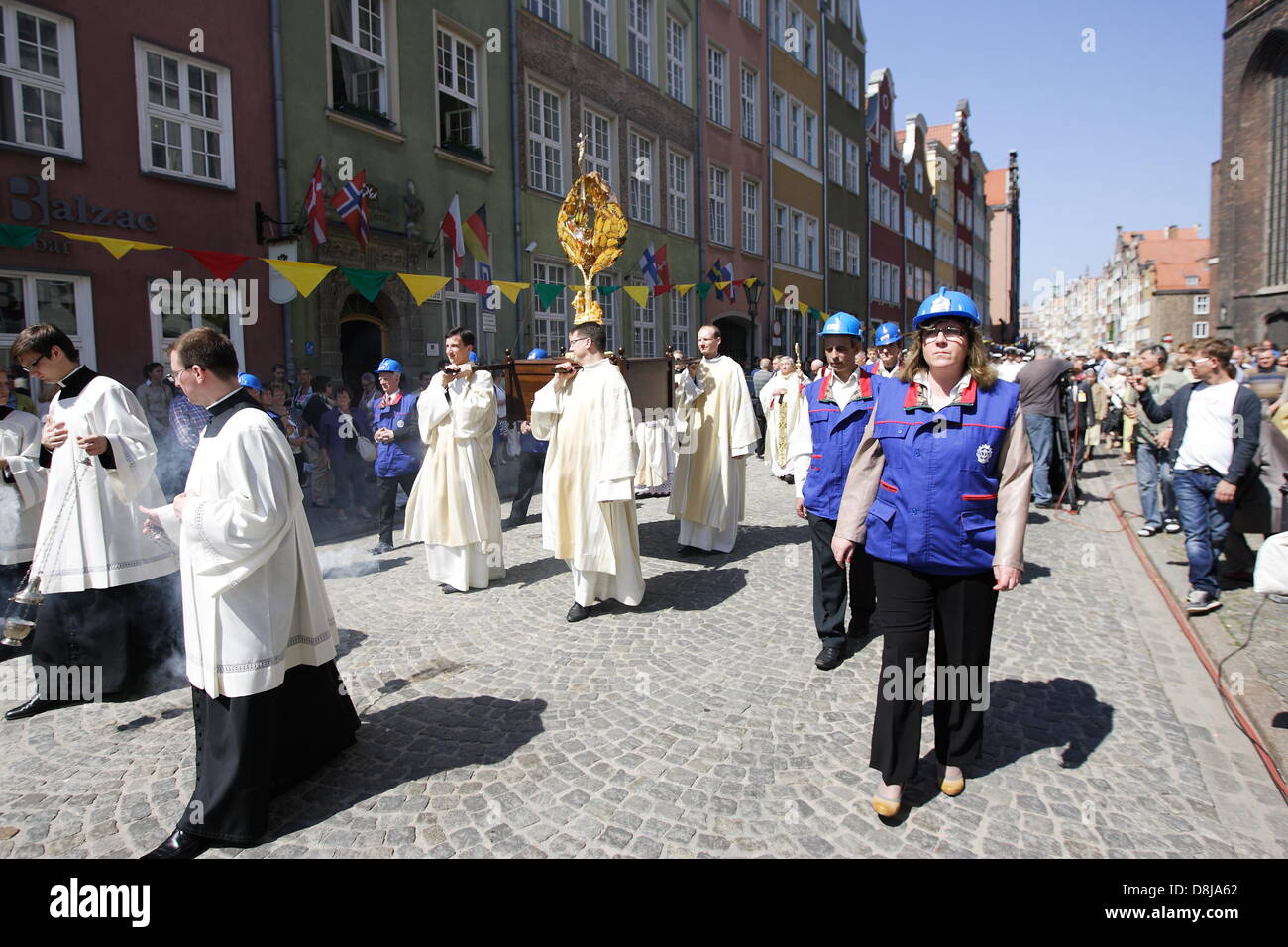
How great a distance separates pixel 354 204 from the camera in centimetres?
1177

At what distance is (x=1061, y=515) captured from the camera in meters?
9.77

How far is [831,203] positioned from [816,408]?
2826 cm

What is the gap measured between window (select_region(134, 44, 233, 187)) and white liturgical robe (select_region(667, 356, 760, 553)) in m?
7.14

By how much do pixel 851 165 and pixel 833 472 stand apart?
31.6m

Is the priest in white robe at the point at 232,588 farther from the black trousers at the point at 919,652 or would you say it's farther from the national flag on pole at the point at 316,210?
the national flag on pole at the point at 316,210

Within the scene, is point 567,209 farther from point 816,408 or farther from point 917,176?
point 917,176

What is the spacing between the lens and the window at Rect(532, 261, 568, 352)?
16.3 m

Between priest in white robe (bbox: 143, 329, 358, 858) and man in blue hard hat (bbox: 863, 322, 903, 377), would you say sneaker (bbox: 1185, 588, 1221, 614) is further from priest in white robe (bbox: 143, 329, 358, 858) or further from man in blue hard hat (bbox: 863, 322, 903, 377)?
priest in white robe (bbox: 143, 329, 358, 858)

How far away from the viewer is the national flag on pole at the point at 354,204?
11.6 m

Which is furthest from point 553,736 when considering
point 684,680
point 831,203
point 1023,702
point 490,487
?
point 831,203

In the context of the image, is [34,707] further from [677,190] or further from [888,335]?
[677,190]

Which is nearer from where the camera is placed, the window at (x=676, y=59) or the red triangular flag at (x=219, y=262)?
the red triangular flag at (x=219, y=262)

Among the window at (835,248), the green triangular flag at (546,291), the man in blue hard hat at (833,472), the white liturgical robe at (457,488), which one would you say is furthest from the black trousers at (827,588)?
the window at (835,248)

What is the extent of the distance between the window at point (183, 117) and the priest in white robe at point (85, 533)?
684cm
